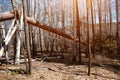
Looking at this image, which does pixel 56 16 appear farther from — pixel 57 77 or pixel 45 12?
pixel 57 77

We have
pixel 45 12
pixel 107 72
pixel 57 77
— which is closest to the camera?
pixel 57 77

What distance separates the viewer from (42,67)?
12.2 meters

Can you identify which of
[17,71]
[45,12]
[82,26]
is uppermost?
[45,12]

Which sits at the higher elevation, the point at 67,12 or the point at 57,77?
the point at 67,12

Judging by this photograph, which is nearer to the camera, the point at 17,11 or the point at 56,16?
the point at 17,11

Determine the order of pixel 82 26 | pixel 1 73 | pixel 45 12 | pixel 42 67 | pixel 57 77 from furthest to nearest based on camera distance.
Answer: pixel 82 26
pixel 45 12
pixel 42 67
pixel 57 77
pixel 1 73

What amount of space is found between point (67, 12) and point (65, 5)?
1533mm

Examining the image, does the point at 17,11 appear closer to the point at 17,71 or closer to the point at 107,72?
the point at 17,71

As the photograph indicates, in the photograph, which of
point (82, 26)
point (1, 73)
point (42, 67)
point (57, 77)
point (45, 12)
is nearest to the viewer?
point (1, 73)

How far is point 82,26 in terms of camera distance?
108ft

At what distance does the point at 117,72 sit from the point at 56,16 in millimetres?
20678

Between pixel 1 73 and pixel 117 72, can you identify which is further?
pixel 117 72

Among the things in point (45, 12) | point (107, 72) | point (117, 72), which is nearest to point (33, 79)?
point (107, 72)

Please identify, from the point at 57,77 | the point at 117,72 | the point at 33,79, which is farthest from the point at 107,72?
the point at 33,79
